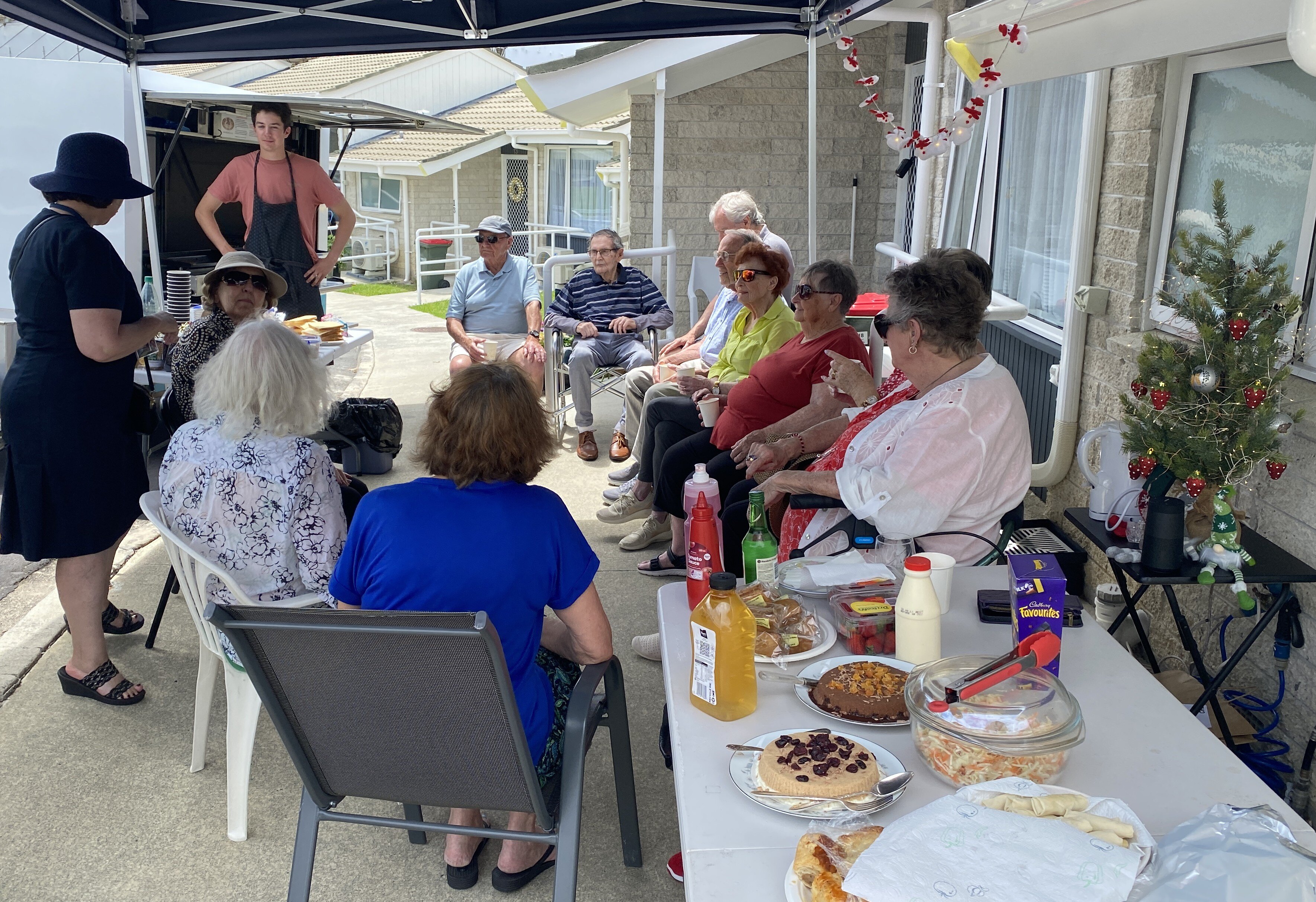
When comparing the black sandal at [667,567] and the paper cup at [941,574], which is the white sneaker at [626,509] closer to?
the black sandal at [667,567]

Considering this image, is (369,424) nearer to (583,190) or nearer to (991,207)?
(991,207)

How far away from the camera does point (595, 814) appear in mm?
2541

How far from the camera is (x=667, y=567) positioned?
4113mm

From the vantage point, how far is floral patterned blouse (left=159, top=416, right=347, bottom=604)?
98.5 inches

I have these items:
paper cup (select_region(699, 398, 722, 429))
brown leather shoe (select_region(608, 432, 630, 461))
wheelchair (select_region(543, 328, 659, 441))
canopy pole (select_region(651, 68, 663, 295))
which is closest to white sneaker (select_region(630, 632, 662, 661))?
paper cup (select_region(699, 398, 722, 429))

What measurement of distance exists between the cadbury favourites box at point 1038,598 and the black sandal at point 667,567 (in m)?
2.46

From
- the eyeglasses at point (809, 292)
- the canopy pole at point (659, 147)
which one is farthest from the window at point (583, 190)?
the eyeglasses at point (809, 292)

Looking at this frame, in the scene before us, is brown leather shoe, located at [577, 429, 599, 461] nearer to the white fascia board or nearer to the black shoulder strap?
the white fascia board

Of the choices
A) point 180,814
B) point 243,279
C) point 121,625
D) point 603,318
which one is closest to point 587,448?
point 603,318

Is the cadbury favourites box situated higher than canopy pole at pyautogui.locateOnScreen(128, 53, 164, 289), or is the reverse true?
canopy pole at pyautogui.locateOnScreen(128, 53, 164, 289)

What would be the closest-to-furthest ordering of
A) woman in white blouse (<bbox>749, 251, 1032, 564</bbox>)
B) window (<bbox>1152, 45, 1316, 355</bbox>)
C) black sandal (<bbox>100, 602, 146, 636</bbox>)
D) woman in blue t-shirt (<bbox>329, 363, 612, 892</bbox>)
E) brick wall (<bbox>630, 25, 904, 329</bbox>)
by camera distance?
1. woman in blue t-shirt (<bbox>329, 363, 612, 892</bbox>)
2. woman in white blouse (<bbox>749, 251, 1032, 564</bbox>)
3. window (<bbox>1152, 45, 1316, 355</bbox>)
4. black sandal (<bbox>100, 602, 146, 636</bbox>)
5. brick wall (<bbox>630, 25, 904, 329</bbox>)

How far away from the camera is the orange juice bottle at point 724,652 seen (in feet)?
4.96

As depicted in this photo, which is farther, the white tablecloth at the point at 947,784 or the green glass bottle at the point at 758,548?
the green glass bottle at the point at 758,548

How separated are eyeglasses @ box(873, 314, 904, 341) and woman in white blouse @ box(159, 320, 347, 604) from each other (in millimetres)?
1428
